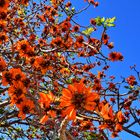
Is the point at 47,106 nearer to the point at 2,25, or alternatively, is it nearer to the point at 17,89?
the point at 17,89

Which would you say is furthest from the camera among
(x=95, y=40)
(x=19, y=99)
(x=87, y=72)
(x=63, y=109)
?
(x=87, y=72)

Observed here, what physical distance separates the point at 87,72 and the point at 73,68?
433mm

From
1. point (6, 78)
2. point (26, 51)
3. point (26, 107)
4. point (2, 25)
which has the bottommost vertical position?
point (26, 107)

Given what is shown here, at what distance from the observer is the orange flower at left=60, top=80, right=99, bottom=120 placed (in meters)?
3.20

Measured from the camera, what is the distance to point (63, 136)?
10.4 feet

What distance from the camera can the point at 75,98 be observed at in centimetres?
321

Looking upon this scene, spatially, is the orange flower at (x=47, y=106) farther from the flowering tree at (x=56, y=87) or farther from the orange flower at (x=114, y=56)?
the orange flower at (x=114, y=56)

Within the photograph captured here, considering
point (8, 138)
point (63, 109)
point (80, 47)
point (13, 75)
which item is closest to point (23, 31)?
point (80, 47)

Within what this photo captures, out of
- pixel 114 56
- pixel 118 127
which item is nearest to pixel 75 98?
pixel 118 127

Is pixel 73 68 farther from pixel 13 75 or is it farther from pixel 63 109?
pixel 63 109

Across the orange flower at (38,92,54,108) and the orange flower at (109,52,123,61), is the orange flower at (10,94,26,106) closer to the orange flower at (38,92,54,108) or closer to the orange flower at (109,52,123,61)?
the orange flower at (38,92,54,108)

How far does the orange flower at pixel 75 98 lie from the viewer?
320 cm

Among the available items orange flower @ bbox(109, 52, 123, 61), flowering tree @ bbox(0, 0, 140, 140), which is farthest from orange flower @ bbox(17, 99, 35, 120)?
orange flower @ bbox(109, 52, 123, 61)

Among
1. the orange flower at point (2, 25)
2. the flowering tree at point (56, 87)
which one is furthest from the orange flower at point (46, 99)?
the orange flower at point (2, 25)
